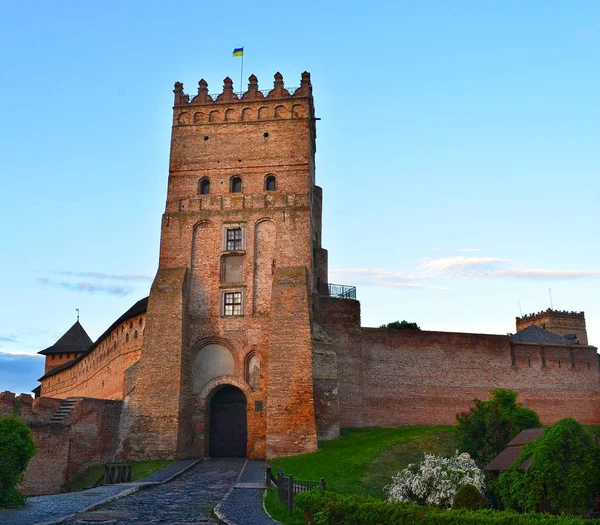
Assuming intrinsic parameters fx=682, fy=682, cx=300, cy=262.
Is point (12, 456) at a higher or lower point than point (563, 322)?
lower

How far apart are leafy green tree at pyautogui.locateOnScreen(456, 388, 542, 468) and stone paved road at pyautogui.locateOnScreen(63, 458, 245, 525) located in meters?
8.59

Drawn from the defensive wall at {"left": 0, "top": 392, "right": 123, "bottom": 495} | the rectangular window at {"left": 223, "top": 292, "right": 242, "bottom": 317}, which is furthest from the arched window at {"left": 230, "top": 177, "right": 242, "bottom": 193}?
the defensive wall at {"left": 0, "top": 392, "right": 123, "bottom": 495}

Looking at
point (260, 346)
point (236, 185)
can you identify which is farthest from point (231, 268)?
point (236, 185)

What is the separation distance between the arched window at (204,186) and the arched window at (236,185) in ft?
4.07

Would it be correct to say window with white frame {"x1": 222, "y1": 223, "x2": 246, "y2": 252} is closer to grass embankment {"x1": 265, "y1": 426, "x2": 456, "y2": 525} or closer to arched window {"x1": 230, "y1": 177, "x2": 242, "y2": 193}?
arched window {"x1": 230, "y1": 177, "x2": 242, "y2": 193}

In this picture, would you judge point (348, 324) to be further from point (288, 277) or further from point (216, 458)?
point (216, 458)

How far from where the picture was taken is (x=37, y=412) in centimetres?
2784

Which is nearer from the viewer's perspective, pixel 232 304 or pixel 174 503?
pixel 174 503

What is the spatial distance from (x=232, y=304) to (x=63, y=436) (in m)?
9.18

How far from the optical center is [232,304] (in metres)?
31.6

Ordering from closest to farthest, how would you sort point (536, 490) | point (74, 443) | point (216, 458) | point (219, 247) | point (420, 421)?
point (536, 490) < point (74, 443) < point (216, 458) < point (219, 247) < point (420, 421)

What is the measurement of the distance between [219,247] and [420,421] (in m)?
13.5

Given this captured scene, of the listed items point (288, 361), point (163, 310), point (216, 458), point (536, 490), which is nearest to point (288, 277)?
point (288, 361)

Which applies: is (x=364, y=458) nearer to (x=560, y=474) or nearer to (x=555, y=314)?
(x=560, y=474)
